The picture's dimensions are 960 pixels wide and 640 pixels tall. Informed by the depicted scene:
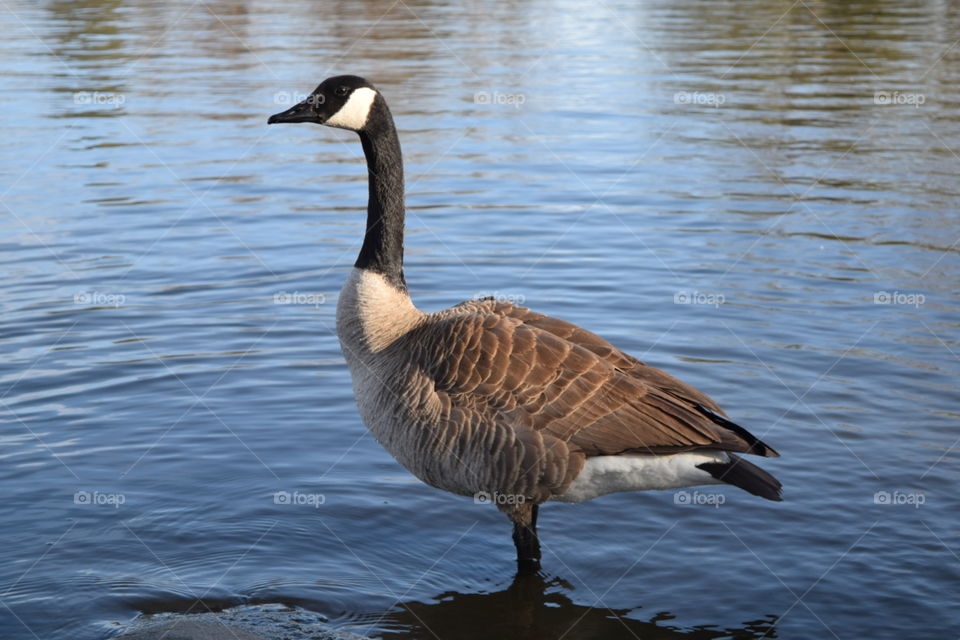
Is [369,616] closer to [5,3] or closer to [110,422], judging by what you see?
[110,422]

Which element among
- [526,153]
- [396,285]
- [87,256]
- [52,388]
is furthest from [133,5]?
[396,285]

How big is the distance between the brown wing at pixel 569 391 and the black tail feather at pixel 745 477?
11 centimetres

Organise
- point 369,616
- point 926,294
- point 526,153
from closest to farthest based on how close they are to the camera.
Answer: point 369,616 → point 926,294 → point 526,153

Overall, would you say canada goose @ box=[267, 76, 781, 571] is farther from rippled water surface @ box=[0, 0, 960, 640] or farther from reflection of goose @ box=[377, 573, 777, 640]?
rippled water surface @ box=[0, 0, 960, 640]

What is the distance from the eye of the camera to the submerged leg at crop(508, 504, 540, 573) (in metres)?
7.21

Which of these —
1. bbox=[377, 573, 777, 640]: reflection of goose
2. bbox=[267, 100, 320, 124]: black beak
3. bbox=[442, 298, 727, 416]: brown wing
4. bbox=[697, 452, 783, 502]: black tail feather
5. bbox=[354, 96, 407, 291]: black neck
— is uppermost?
bbox=[267, 100, 320, 124]: black beak

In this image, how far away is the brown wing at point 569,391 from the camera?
6.67m

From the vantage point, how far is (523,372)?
6898 mm

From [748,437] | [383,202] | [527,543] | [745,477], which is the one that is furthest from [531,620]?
[383,202]

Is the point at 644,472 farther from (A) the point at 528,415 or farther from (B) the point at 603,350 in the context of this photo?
(B) the point at 603,350

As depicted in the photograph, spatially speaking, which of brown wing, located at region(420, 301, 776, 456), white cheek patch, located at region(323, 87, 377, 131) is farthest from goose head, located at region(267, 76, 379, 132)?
brown wing, located at region(420, 301, 776, 456)

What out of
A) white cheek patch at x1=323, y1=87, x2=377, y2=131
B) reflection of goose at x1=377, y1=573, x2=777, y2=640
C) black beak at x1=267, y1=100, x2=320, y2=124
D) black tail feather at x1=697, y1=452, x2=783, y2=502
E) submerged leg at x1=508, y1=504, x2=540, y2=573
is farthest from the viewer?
white cheek patch at x1=323, y1=87, x2=377, y2=131

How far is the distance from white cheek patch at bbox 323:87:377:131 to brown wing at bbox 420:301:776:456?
5.39 feet

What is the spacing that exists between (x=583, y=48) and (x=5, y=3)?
24.2 metres
